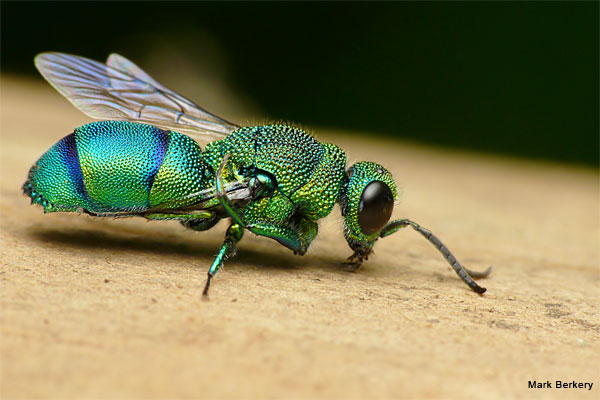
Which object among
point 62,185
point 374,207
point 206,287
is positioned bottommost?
point 206,287

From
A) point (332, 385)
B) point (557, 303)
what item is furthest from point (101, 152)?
point (557, 303)

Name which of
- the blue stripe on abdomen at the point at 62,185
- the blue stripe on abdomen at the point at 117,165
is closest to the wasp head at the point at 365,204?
the blue stripe on abdomen at the point at 117,165

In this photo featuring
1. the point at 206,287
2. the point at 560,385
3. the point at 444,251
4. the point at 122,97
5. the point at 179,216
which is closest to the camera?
the point at 560,385

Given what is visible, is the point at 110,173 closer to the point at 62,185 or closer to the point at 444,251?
the point at 62,185

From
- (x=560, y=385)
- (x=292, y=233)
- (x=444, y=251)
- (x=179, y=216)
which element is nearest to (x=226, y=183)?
(x=179, y=216)

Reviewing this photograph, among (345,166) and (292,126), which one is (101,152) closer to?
(292,126)

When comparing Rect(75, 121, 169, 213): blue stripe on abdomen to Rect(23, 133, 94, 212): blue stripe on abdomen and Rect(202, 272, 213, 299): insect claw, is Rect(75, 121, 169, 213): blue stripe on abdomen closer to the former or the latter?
Rect(23, 133, 94, 212): blue stripe on abdomen

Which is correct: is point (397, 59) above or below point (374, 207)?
above
